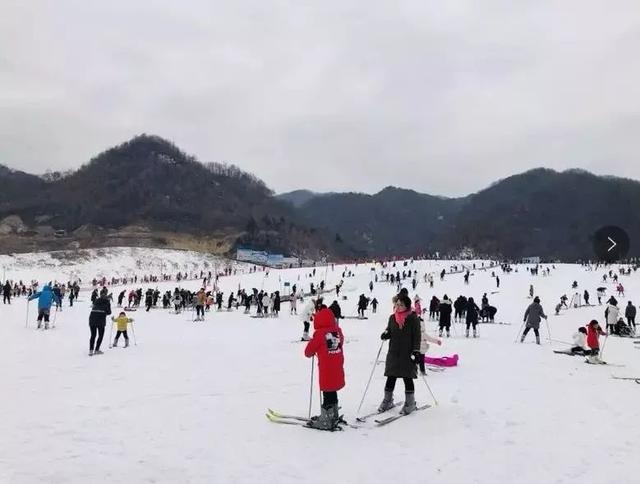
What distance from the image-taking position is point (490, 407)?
8789 mm

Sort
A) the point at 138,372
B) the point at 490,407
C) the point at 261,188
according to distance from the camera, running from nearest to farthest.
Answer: the point at 490,407, the point at 138,372, the point at 261,188

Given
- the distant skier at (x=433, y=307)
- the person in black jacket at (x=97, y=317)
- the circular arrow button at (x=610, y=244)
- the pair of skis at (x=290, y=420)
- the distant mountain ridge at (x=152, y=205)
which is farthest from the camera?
the distant mountain ridge at (x=152, y=205)

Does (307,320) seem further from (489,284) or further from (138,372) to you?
(489,284)

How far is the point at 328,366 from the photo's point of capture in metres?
7.34

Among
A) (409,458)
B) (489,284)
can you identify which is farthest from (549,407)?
(489,284)

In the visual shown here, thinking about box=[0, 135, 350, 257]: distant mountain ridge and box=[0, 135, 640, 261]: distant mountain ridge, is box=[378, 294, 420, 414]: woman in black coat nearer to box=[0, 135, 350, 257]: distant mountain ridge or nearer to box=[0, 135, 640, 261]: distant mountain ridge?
box=[0, 135, 350, 257]: distant mountain ridge

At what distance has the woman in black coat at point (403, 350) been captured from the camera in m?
8.07

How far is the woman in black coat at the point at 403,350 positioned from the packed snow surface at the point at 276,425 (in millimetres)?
410

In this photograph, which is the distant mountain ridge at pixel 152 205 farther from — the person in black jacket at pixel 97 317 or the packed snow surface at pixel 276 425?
the packed snow surface at pixel 276 425

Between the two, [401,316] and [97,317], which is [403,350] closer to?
[401,316]

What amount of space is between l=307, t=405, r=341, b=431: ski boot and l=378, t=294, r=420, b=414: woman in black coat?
3.62ft

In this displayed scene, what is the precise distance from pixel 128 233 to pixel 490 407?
418 feet

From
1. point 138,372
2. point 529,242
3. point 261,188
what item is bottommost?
point 138,372

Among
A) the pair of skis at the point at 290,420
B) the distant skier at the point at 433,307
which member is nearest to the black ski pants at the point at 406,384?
the pair of skis at the point at 290,420
